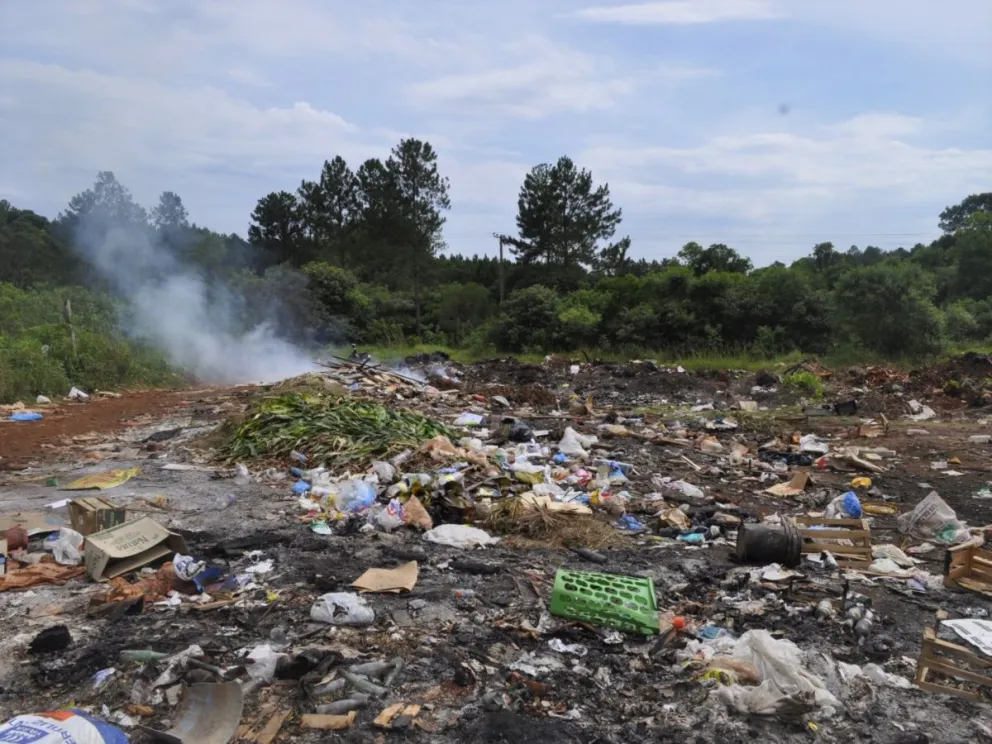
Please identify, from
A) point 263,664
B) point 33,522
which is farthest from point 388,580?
point 33,522

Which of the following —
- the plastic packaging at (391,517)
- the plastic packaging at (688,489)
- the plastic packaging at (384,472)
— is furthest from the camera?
the plastic packaging at (688,489)

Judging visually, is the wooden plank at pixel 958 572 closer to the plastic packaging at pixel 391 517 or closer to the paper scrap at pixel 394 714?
the paper scrap at pixel 394 714

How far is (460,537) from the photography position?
15.3 feet

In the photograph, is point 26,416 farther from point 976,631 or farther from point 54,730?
point 976,631

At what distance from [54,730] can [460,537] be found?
2.86 metres

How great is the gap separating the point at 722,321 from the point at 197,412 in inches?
604

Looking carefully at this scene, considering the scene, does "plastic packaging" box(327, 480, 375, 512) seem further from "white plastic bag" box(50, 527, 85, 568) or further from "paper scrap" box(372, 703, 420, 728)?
"paper scrap" box(372, 703, 420, 728)

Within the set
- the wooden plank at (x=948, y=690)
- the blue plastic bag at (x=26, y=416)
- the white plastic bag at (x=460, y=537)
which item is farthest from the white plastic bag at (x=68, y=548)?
the blue plastic bag at (x=26, y=416)

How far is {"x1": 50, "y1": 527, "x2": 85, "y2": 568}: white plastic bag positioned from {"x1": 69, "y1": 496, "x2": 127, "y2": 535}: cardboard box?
96 mm

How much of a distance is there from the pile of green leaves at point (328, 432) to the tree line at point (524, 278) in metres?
12.7

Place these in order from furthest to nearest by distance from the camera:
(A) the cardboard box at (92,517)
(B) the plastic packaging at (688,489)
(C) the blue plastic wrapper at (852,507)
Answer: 1. (B) the plastic packaging at (688,489)
2. (C) the blue plastic wrapper at (852,507)
3. (A) the cardboard box at (92,517)

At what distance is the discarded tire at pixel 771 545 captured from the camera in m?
4.12

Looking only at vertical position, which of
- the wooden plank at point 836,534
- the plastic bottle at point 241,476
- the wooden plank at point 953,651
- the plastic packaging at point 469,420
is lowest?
the plastic bottle at point 241,476

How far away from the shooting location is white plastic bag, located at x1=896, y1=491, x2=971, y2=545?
→ 4.71m
